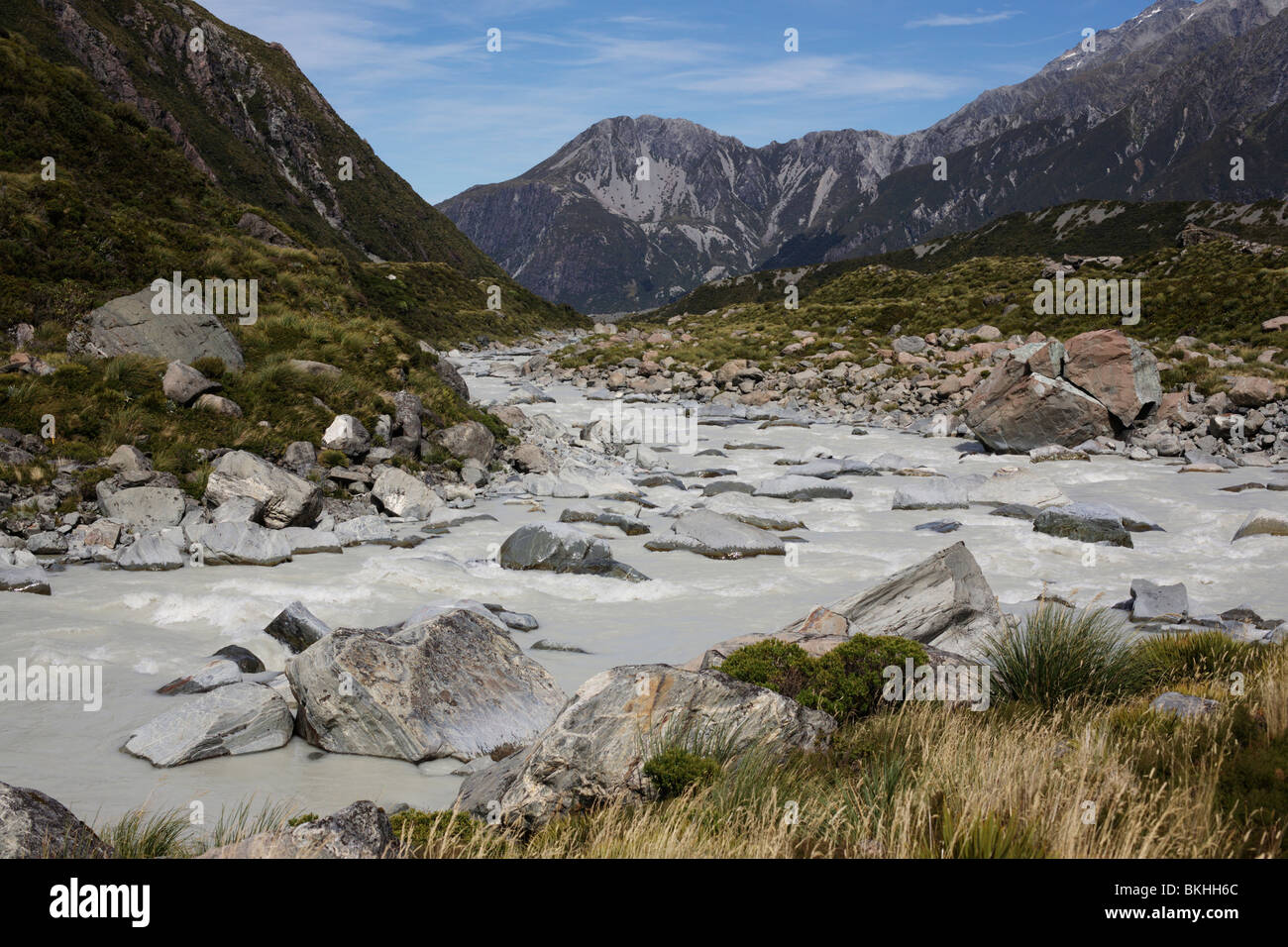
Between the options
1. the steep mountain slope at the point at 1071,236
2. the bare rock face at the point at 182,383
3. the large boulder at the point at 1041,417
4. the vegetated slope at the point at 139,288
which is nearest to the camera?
the vegetated slope at the point at 139,288

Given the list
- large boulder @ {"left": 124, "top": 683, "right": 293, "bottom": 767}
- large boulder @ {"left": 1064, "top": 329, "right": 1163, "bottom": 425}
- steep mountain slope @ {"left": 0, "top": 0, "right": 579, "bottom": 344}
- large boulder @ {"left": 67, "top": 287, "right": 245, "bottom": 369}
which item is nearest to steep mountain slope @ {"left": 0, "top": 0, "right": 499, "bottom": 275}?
steep mountain slope @ {"left": 0, "top": 0, "right": 579, "bottom": 344}

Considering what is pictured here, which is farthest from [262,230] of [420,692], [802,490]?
[420,692]

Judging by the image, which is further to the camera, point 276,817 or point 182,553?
point 182,553

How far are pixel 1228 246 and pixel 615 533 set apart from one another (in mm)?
55595

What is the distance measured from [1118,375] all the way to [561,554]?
76.5ft

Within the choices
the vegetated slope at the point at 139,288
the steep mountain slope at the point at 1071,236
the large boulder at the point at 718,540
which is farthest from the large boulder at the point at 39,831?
the steep mountain slope at the point at 1071,236

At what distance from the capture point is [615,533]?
56.5 ft

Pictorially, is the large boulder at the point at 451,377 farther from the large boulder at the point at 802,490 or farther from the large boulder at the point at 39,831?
the large boulder at the point at 39,831

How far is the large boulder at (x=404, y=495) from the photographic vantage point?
17.5m

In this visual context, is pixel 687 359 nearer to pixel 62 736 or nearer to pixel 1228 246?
pixel 1228 246

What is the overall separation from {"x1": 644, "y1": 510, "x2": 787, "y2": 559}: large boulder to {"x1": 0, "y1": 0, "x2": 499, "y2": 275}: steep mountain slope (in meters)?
103

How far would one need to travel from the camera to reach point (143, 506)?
48.2 ft

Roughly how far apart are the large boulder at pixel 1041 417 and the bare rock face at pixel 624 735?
2448cm
